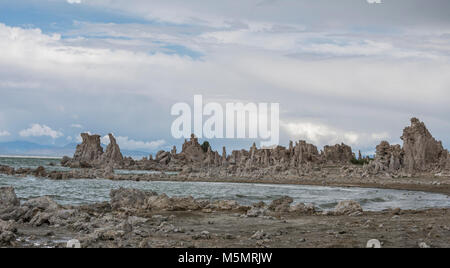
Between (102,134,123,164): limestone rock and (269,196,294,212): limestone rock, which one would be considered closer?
(269,196,294,212): limestone rock

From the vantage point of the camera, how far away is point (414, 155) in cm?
7025

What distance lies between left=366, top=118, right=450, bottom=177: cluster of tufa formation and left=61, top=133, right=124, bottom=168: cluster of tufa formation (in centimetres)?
6512

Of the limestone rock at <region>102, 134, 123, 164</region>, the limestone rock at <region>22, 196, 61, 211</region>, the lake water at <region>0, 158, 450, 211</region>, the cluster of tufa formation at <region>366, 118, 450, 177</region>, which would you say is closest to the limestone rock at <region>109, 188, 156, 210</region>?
the lake water at <region>0, 158, 450, 211</region>

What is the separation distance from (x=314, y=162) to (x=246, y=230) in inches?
3051

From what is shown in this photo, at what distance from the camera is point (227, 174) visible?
81.4 metres

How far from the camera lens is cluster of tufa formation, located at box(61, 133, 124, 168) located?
116625 millimetres

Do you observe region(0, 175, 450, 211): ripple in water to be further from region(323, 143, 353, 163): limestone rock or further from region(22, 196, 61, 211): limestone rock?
region(323, 143, 353, 163): limestone rock

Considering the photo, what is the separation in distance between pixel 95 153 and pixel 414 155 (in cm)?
8072

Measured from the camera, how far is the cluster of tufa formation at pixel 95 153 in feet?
383

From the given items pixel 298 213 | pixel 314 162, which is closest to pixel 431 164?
pixel 314 162

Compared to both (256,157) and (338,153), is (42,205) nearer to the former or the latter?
(256,157)

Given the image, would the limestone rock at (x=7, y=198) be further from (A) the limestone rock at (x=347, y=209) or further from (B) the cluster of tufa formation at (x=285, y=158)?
(B) the cluster of tufa formation at (x=285, y=158)

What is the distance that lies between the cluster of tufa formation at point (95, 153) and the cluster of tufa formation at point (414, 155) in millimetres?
65117
